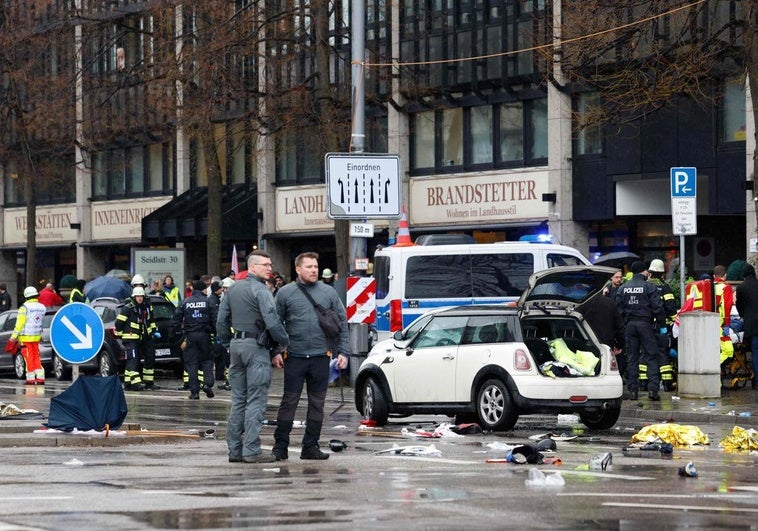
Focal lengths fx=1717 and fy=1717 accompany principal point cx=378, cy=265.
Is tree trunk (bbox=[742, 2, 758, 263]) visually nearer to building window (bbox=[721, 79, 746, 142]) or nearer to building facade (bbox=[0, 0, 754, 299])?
building facade (bbox=[0, 0, 754, 299])

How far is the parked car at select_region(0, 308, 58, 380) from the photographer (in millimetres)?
33844

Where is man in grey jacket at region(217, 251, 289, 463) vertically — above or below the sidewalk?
above

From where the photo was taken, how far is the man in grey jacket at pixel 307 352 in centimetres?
1479

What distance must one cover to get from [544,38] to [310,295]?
22.0 meters

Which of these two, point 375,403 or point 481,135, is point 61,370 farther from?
point 375,403

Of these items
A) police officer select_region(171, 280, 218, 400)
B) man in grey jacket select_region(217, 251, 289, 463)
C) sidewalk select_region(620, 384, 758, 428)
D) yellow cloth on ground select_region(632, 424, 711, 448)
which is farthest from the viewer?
police officer select_region(171, 280, 218, 400)

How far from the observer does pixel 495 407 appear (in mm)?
18531

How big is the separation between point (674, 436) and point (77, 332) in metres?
6.63

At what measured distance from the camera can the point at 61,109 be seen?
4556cm

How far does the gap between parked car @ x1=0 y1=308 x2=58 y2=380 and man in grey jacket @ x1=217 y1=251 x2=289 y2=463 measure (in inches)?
746

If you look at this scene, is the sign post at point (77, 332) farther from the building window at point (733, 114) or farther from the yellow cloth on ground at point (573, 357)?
the building window at point (733, 114)

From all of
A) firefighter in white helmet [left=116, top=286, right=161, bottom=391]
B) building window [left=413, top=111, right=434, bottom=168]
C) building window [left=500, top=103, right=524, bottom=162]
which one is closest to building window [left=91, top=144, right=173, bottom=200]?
building window [left=413, top=111, right=434, bottom=168]

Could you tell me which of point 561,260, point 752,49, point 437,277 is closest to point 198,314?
point 437,277

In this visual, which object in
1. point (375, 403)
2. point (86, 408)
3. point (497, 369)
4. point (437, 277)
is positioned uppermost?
point (437, 277)
